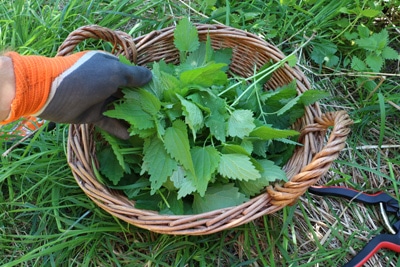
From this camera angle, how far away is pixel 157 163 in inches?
36.6

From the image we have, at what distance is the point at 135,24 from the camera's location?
4.50ft

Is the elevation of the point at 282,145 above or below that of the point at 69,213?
above

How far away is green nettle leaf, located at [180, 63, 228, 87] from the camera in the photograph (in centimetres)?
90

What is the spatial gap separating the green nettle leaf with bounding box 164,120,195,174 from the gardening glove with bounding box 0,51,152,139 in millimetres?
133

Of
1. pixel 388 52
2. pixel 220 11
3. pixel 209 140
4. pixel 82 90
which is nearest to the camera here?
pixel 82 90

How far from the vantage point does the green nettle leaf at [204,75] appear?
0.90m

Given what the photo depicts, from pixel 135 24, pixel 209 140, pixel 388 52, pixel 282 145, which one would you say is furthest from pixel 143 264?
pixel 388 52

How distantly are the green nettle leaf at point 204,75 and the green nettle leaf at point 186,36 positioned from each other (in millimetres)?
158

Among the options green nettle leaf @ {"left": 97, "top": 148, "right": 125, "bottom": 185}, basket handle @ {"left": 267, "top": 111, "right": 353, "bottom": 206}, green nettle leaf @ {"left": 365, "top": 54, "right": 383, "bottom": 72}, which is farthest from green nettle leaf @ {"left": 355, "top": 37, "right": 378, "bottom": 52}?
green nettle leaf @ {"left": 97, "top": 148, "right": 125, "bottom": 185}

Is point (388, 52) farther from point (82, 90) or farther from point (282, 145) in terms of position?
point (82, 90)

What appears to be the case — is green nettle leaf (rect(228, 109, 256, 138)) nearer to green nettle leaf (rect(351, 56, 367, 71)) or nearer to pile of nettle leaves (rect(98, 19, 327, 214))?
pile of nettle leaves (rect(98, 19, 327, 214))

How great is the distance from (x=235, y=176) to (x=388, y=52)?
621 millimetres

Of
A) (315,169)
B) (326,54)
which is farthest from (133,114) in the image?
(326,54)

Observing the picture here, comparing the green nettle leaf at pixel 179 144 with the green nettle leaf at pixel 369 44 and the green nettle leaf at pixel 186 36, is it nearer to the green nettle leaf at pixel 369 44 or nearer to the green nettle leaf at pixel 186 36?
the green nettle leaf at pixel 186 36
